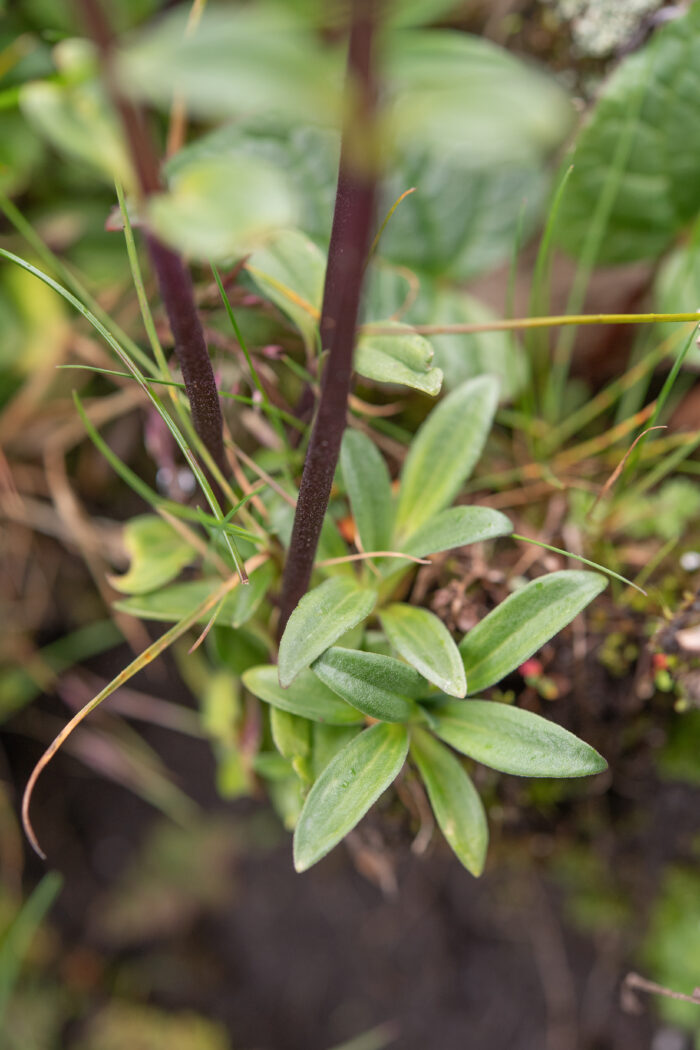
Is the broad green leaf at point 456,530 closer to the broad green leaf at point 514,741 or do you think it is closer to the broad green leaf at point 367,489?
the broad green leaf at point 367,489

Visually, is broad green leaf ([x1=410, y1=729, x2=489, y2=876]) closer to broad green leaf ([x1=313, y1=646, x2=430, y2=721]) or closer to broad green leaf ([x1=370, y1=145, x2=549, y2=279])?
broad green leaf ([x1=313, y1=646, x2=430, y2=721])

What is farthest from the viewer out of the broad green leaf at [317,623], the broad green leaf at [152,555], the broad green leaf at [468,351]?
the broad green leaf at [468,351]

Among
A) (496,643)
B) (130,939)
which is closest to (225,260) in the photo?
(496,643)

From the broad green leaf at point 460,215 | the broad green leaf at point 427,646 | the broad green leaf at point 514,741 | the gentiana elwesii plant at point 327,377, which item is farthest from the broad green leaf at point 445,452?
the broad green leaf at point 460,215

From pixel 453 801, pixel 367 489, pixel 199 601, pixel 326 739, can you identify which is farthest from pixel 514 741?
pixel 199 601

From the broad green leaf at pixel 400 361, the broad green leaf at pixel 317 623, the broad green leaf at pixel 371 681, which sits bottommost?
the broad green leaf at pixel 371 681

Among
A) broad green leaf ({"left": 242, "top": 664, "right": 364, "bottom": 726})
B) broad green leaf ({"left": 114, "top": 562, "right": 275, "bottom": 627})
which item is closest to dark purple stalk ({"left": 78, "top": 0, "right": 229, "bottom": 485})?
broad green leaf ({"left": 114, "top": 562, "right": 275, "bottom": 627})
